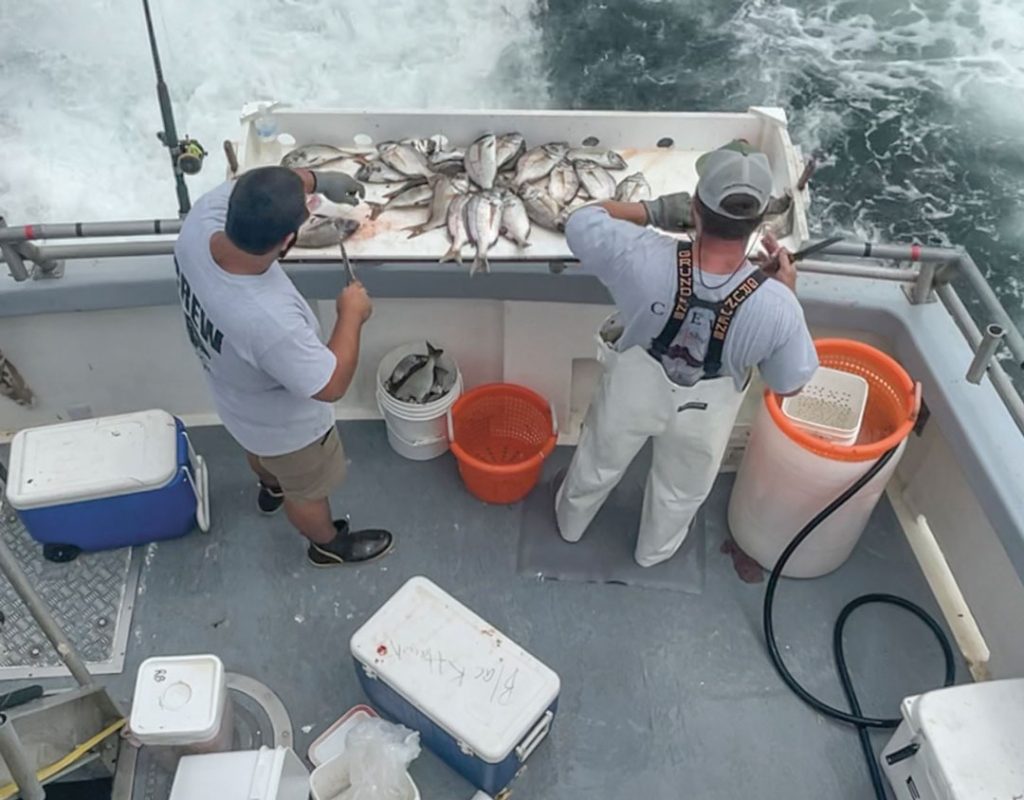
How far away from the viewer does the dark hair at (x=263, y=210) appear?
2057mm

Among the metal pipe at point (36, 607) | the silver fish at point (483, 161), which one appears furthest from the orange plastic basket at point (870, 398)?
the metal pipe at point (36, 607)

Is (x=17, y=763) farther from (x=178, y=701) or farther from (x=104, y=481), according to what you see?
(x=104, y=481)

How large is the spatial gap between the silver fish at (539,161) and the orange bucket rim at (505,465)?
30.8 inches

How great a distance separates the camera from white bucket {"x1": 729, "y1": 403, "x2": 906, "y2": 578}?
112 inches

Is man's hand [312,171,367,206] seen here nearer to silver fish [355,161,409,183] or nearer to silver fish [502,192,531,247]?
silver fish [355,161,409,183]

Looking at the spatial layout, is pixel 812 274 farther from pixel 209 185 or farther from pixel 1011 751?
pixel 209 185

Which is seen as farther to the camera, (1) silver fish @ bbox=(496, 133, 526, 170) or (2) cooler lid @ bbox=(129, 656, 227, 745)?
(1) silver fish @ bbox=(496, 133, 526, 170)

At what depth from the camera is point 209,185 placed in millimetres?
6578

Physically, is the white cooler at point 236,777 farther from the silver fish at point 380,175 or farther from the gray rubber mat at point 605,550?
the silver fish at point 380,175

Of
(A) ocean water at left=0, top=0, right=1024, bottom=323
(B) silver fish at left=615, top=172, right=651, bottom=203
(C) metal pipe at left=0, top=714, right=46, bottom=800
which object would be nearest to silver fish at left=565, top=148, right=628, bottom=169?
(B) silver fish at left=615, top=172, right=651, bottom=203

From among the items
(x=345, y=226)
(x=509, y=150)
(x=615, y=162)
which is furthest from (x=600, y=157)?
(x=345, y=226)

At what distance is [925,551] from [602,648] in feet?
3.86

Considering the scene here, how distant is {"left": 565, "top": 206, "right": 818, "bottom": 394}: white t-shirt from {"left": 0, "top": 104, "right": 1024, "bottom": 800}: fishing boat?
0.43 metres

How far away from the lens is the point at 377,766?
7.92ft
